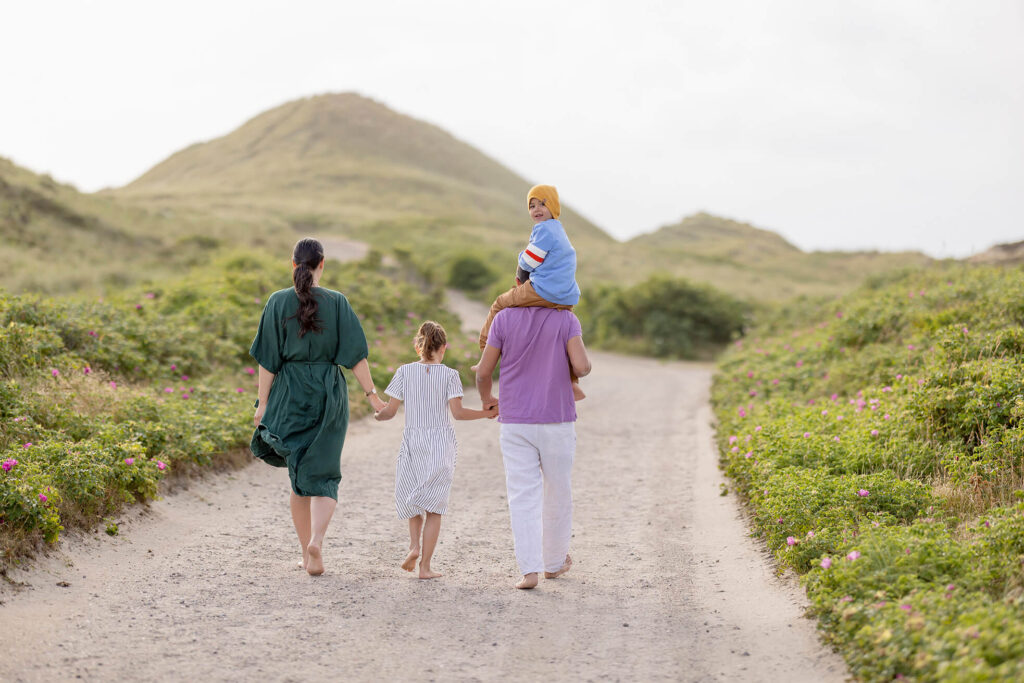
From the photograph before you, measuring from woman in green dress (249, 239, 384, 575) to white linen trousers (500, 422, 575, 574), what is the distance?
93 centimetres

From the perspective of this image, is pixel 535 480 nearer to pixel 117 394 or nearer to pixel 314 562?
pixel 314 562

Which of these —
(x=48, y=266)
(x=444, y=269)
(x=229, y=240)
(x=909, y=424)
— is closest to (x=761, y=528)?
(x=909, y=424)

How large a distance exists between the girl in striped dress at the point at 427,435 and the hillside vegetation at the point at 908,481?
223 cm

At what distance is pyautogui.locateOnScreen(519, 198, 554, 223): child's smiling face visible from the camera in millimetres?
5551

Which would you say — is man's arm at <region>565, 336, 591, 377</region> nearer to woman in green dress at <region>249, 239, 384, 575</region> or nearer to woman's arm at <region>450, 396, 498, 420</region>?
woman's arm at <region>450, 396, 498, 420</region>

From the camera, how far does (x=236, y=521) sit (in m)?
7.16

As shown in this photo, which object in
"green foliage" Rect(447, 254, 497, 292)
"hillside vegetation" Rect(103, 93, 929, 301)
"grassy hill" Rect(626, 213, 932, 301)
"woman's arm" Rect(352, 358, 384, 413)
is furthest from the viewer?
"hillside vegetation" Rect(103, 93, 929, 301)

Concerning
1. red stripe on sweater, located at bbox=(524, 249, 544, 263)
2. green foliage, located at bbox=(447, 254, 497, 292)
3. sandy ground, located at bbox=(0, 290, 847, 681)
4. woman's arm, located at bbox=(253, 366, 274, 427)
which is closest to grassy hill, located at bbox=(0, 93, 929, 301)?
green foliage, located at bbox=(447, 254, 497, 292)

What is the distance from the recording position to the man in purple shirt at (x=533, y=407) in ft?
18.0

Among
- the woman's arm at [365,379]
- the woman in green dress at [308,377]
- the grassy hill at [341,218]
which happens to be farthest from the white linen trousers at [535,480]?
the grassy hill at [341,218]

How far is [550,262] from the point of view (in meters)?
5.42

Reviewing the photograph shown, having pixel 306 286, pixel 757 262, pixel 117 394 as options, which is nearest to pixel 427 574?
pixel 306 286

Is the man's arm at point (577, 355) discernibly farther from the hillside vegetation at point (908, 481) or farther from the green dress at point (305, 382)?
the hillside vegetation at point (908, 481)

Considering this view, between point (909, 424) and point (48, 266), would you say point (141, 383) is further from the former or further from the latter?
point (48, 266)
